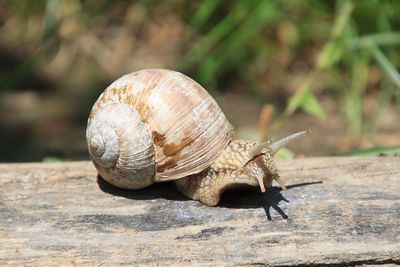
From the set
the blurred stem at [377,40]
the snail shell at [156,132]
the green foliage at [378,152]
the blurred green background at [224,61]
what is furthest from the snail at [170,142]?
the blurred stem at [377,40]

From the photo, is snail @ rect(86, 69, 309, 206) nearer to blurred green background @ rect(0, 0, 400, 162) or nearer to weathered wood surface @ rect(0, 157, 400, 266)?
weathered wood surface @ rect(0, 157, 400, 266)

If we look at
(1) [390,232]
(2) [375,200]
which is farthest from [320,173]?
(1) [390,232]

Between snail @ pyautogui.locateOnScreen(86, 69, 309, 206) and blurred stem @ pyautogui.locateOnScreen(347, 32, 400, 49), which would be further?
blurred stem @ pyautogui.locateOnScreen(347, 32, 400, 49)

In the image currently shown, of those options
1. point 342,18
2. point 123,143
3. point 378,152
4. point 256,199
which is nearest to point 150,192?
point 123,143

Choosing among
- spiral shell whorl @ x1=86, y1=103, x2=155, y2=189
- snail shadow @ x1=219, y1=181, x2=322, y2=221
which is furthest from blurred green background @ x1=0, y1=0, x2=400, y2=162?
spiral shell whorl @ x1=86, y1=103, x2=155, y2=189

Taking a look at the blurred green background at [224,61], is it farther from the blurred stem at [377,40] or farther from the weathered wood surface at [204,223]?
the weathered wood surface at [204,223]
